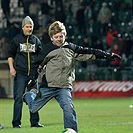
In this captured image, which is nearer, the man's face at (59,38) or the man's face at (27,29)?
the man's face at (59,38)

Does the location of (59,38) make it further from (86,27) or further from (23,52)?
(86,27)

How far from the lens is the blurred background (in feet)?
97.8

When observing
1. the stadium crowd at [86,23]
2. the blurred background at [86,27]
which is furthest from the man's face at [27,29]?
the stadium crowd at [86,23]

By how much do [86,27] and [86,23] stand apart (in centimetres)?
21

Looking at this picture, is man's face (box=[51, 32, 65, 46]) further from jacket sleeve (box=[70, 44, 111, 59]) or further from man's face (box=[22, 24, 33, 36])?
man's face (box=[22, 24, 33, 36])

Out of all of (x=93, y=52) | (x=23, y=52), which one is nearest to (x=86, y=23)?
(x=23, y=52)

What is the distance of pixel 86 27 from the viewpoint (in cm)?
3297

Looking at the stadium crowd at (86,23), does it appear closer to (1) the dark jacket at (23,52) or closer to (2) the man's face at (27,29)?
(1) the dark jacket at (23,52)

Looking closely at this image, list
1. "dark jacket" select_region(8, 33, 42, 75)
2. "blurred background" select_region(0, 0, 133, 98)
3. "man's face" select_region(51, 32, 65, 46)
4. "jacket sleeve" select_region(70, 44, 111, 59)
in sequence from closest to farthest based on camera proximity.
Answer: "man's face" select_region(51, 32, 65, 46) → "jacket sleeve" select_region(70, 44, 111, 59) → "dark jacket" select_region(8, 33, 42, 75) → "blurred background" select_region(0, 0, 133, 98)

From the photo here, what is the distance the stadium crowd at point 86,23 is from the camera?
30250mm

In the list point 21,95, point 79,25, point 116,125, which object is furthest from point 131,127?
point 79,25

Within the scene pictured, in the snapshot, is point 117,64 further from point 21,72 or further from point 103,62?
point 21,72

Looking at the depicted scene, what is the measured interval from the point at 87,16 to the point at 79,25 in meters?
0.61

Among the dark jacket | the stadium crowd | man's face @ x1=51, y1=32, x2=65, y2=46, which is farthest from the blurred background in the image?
man's face @ x1=51, y1=32, x2=65, y2=46
